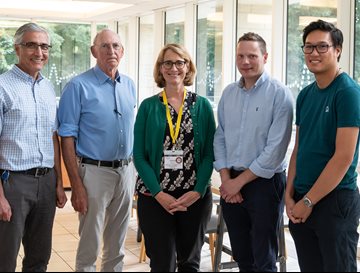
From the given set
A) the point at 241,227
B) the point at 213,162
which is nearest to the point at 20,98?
the point at 213,162

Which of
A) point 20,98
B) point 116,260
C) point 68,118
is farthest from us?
point 116,260

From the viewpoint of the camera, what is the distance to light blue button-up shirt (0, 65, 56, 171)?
3.00 m

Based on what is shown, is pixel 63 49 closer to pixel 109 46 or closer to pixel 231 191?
pixel 109 46

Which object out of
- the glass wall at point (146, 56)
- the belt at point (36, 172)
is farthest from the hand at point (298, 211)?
the glass wall at point (146, 56)

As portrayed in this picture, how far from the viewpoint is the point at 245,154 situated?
10.0 feet

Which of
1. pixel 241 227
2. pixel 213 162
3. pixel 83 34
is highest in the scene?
pixel 83 34

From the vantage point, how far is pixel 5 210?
2.96m

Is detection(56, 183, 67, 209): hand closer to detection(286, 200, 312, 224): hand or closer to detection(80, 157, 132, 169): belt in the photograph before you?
detection(80, 157, 132, 169): belt

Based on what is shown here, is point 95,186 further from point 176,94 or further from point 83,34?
point 83,34

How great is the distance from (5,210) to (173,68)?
1.12 m

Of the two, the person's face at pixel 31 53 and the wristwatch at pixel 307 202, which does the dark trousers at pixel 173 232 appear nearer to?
the wristwatch at pixel 307 202

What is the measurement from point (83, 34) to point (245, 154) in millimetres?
8243

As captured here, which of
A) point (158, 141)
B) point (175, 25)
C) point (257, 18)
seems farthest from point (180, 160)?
point (175, 25)

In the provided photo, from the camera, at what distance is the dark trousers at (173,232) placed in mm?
3078
